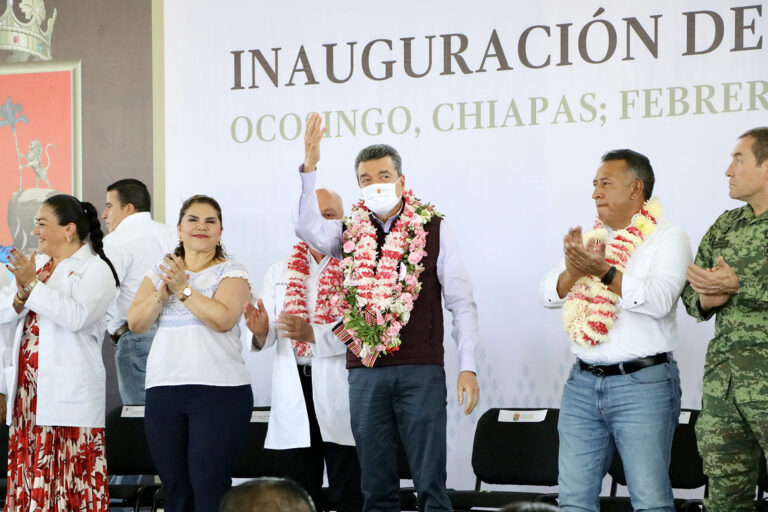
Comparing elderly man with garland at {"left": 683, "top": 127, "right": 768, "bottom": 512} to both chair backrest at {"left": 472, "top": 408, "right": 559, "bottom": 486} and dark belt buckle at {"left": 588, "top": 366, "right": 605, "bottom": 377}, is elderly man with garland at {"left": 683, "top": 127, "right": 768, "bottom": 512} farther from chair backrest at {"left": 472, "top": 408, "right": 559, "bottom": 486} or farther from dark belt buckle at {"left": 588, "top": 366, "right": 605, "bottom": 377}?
chair backrest at {"left": 472, "top": 408, "right": 559, "bottom": 486}

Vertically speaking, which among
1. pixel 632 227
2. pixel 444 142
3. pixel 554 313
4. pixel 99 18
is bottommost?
pixel 554 313

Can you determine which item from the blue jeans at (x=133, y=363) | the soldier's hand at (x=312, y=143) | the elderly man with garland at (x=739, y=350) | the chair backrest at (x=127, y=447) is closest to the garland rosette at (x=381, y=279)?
the soldier's hand at (x=312, y=143)

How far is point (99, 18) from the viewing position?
6.41m

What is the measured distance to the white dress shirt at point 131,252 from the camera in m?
5.72

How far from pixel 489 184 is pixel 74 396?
2.42 meters

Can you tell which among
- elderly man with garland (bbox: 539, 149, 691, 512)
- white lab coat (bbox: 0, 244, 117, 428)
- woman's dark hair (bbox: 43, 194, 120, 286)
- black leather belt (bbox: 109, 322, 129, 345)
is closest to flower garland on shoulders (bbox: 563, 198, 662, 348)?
elderly man with garland (bbox: 539, 149, 691, 512)

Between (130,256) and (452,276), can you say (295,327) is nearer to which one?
(452,276)

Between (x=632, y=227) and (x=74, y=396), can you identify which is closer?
(x=632, y=227)

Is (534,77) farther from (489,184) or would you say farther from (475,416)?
(475,416)

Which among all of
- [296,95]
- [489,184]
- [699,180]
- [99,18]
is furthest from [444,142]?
[99,18]

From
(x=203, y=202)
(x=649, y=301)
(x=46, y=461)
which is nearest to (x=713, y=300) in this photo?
(x=649, y=301)

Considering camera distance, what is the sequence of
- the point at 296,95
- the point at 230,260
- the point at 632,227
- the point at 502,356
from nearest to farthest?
the point at 632,227 → the point at 230,260 → the point at 502,356 → the point at 296,95

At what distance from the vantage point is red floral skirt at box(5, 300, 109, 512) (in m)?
4.53

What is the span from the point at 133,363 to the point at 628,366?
2.91 meters
